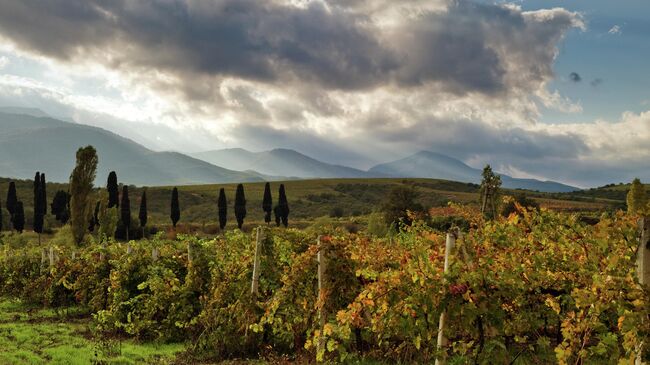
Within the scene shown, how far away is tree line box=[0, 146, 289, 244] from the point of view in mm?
48844

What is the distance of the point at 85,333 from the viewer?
1446 centimetres

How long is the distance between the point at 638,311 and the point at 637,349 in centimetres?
33

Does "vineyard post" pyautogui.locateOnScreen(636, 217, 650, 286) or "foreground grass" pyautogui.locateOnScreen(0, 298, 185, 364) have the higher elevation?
"vineyard post" pyautogui.locateOnScreen(636, 217, 650, 286)

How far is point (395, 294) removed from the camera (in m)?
6.42

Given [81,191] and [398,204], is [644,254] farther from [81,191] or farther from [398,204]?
[81,191]

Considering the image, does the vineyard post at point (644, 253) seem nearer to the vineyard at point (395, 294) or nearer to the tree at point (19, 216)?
the vineyard at point (395, 294)

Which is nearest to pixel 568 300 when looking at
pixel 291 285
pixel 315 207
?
pixel 291 285

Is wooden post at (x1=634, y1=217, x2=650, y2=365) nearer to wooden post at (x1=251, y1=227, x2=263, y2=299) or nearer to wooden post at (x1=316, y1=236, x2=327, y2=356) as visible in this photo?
wooden post at (x1=316, y1=236, x2=327, y2=356)

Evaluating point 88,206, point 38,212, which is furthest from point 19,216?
point 88,206

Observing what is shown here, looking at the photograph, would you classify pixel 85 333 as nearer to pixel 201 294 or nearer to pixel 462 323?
pixel 201 294

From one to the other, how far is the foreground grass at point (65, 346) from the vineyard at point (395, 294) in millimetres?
697

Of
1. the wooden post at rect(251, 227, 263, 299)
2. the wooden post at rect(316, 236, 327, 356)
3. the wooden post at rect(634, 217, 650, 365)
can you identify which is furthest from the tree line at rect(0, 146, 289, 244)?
the wooden post at rect(634, 217, 650, 365)

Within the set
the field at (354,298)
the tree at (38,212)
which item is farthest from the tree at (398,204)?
the tree at (38,212)

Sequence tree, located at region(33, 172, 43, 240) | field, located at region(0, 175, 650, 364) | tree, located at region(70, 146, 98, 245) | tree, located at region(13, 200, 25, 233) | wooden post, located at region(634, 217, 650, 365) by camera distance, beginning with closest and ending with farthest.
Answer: wooden post, located at region(634, 217, 650, 365), field, located at region(0, 175, 650, 364), tree, located at region(70, 146, 98, 245), tree, located at region(33, 172, 43, 240), tree, located at region(13, 200, 25, 233)
